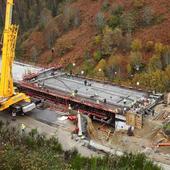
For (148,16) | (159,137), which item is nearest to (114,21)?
(148,16)

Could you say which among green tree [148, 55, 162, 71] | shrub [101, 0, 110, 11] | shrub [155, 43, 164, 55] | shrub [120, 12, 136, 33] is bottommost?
green tree [148, 55, 162, 71]

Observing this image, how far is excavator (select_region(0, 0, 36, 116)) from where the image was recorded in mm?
28605

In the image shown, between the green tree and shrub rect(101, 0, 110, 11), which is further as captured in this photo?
shrub rect(101, 0, 110, 11)

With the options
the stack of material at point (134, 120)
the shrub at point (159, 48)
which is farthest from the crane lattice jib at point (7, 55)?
the shrub at point (159, 48)

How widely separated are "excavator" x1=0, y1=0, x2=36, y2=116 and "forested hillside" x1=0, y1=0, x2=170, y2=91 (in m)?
11.6

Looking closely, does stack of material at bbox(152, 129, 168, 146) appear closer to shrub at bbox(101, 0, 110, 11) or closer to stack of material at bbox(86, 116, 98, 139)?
stack of material at bbox(86, 116, 98, 139)

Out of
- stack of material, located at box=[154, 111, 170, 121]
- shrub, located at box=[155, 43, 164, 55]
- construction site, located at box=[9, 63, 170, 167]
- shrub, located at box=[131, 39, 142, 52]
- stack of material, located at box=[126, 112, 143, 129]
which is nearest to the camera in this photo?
construction site, located at box=[9, 63, 170, 167]

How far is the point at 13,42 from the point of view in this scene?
2902 centimetres

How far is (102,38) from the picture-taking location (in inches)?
1964

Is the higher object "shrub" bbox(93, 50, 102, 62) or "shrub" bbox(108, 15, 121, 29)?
"shrub" bbox(108, 15, 121, 29)

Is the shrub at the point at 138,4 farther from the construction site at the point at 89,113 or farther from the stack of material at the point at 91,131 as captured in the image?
the stack of material at the point at 91,131

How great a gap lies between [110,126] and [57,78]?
29.6 ft

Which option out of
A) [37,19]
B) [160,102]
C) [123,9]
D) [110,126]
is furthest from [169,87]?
[37,19]

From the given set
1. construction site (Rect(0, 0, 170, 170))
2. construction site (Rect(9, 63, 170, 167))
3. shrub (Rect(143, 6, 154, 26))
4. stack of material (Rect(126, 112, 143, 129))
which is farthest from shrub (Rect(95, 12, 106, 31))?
stack of material (Rect(126, 112, 143, 129))
